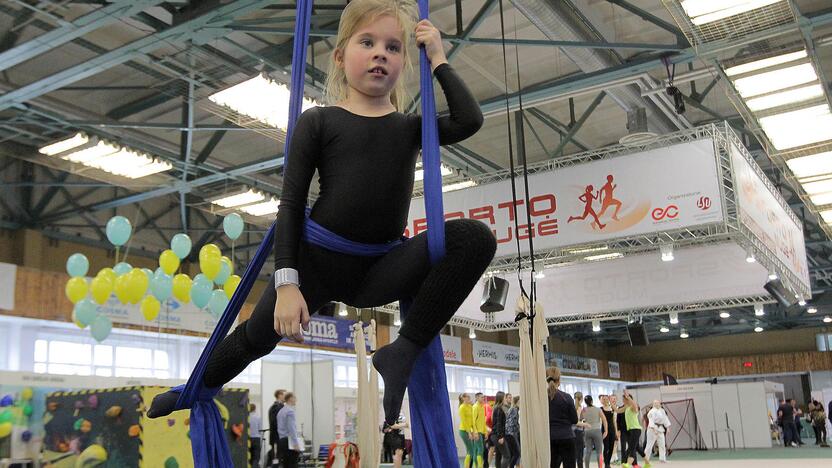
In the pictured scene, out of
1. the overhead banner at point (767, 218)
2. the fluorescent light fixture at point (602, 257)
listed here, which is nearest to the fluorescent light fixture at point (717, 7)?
the overhead banner at point (767, 218)

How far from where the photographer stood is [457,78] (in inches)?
77.4

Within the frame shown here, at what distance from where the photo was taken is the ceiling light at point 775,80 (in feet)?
23.9

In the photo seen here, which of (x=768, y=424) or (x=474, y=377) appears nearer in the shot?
(x=768, y=424)

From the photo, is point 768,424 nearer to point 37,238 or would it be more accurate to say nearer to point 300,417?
point 300,417

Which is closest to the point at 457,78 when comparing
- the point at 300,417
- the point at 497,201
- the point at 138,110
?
the point at 497,201

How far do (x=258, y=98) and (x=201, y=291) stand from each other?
3210 mm

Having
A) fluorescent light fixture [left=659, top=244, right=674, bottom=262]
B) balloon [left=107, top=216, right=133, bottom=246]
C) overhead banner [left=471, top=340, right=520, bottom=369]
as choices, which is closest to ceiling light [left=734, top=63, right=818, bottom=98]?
fluorescent light fixture [left=659, top=244, right=674, bottom=262]

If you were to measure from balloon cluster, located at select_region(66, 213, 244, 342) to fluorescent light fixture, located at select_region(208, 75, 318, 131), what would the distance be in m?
2.41

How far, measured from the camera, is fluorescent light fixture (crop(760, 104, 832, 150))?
26.4 feet

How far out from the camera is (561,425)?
7281mm

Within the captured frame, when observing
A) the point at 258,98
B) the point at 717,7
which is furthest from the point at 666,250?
the point at 258,98

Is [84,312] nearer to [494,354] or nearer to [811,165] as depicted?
[811,165]

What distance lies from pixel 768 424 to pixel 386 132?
66.8 feet

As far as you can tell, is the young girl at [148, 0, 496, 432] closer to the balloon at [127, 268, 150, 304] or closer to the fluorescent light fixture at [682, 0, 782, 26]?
the fluorescent light fixture at [682, 0, 782, 26]
